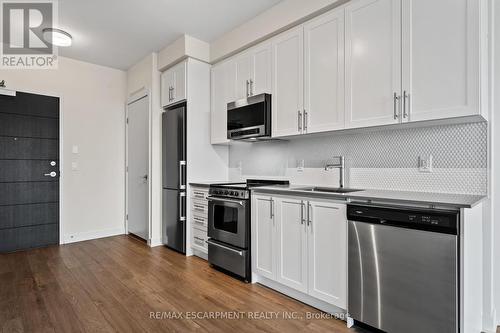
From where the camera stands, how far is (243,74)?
3389mm

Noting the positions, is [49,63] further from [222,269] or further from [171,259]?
[222,269]

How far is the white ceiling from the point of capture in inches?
116

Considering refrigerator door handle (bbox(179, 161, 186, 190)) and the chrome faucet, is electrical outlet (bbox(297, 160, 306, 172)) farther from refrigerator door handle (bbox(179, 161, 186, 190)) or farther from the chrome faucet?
refrigerator door handle (bbox(179, 161, 186, 190))

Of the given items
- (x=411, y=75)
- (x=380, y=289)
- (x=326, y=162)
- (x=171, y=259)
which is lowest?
(x=171, y=259)

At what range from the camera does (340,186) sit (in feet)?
9.00

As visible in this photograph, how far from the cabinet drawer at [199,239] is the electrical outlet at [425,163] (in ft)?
7.90

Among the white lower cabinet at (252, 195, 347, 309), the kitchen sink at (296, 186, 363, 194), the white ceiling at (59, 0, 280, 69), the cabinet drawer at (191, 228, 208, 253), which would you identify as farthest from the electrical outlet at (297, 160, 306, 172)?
the white ceiling at (59, 0, 280, 69)

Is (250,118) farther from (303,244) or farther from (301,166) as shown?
(303,244)

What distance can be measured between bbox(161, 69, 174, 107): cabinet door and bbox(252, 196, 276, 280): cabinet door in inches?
85.5

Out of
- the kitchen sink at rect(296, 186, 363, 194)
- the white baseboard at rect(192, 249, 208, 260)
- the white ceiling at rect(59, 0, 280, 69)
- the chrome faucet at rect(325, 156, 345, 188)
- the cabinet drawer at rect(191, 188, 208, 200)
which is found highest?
the white ceiling at rect(59, 0, 280, 69)

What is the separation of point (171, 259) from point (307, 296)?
1898 millimetres

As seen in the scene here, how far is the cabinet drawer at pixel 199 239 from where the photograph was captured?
350 cm

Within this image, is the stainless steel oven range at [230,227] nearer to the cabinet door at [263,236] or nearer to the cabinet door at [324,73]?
the cabinet door at [263,236]

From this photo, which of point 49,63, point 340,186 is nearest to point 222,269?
point 340,186
